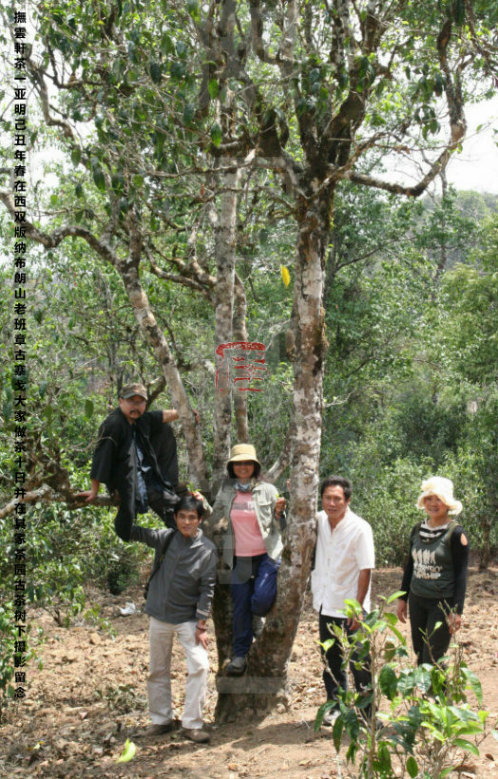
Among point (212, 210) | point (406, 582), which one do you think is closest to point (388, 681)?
point (406, 582)

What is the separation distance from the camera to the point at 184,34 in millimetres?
6051

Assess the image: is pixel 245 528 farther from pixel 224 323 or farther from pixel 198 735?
pixel 224 323

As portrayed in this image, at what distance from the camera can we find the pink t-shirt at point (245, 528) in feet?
15.5

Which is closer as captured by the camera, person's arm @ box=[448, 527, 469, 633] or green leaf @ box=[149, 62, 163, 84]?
person's arm @ box=[448, 527, 469, 633]

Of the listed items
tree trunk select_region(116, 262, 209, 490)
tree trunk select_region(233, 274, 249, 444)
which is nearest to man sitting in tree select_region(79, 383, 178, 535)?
tree trunk select_region(116, 262, 209, 490)

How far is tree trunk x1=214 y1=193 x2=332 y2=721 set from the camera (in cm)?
459

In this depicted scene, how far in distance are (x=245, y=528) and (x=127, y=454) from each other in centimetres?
96

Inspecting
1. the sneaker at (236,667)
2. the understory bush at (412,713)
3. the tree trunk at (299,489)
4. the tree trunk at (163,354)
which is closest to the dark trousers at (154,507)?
the tree trunk at (163,354)

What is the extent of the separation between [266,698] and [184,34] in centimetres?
536

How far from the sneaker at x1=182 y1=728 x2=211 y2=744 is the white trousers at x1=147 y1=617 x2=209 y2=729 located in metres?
0.02

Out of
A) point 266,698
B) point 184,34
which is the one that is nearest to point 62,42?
point 184,34

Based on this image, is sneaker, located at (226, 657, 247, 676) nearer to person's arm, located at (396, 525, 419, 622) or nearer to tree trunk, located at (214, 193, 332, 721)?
tree trunk, located at (214, 193, 332, 721)

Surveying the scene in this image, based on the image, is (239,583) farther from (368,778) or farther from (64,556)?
(368,778)

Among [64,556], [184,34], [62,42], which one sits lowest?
[64,556]
